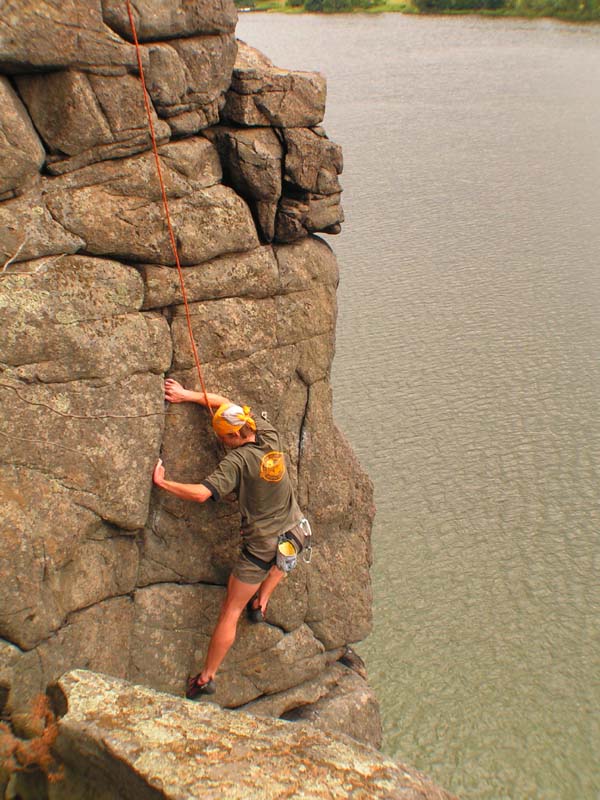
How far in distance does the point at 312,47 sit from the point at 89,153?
3399 cm

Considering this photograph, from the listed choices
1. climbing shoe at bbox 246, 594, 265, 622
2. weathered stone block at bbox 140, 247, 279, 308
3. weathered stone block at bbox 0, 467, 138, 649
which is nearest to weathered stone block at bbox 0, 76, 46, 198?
weathered stone block at bbox 140, 247, 279, 308

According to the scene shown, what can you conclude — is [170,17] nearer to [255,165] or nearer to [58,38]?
[58,38]

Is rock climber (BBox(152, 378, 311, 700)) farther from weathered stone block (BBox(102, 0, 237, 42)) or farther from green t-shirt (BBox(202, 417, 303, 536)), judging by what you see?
weathered stone block (BBox(102, 0, 237, 42))

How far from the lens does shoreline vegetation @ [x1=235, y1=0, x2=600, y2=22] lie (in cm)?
4531

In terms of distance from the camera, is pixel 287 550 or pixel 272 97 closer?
pixel 272 97

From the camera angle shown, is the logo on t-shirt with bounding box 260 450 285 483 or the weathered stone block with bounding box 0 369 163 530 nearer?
the weathered stone block with bounding box 0 369 163 530

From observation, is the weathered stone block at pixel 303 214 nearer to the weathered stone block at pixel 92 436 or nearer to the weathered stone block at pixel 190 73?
the weathered stone block at pixel 190 73

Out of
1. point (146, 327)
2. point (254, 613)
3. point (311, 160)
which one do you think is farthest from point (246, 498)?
point (311, 160)

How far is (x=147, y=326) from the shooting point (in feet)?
25.6

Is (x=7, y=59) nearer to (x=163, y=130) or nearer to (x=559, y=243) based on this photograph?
(x=163, y=130)

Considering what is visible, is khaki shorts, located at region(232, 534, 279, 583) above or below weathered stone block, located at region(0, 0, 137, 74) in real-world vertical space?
below

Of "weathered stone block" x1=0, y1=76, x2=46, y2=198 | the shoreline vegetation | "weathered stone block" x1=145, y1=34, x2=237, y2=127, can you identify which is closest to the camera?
"weathered stone block" x1=0, y1=76, x2=46, y2=198

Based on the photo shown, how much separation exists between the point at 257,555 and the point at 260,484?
30.5 inches

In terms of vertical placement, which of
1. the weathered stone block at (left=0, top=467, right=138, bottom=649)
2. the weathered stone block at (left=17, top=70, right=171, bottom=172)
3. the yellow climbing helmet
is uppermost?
the weathered stone block at (left=17, top=70, right=171, bottom=172)
